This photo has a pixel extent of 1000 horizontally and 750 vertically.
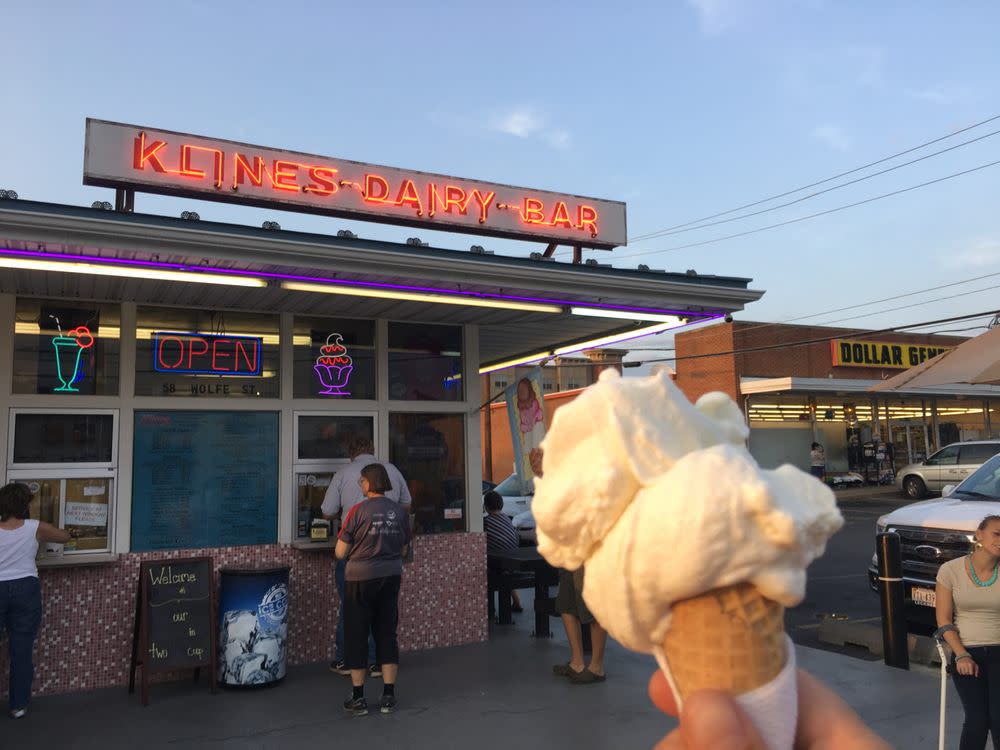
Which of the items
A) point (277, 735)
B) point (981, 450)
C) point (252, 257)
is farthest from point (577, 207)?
point (981, 450)

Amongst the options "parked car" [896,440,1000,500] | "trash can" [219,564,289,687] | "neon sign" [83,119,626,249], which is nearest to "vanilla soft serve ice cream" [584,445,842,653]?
"trash can" [219,564,289,687]

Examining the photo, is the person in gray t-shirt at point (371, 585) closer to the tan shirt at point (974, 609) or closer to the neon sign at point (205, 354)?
the neon sign at point (205, 354)

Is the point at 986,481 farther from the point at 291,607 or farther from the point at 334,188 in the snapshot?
the point at 334,188

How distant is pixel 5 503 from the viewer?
569cm

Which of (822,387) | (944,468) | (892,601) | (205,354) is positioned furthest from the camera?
A: (822,387)

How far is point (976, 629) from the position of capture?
4.44m

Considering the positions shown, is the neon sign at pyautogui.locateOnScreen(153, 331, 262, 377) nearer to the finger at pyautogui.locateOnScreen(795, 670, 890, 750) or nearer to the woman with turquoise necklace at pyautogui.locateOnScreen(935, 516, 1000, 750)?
the woman with turquoise necklace at pyautogui.locateOnScreen(935, 516, 1000, 750)

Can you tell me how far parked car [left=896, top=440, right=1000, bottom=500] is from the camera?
2048cm

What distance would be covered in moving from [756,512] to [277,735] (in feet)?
15.9

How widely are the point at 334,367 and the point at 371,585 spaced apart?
2.51 metres

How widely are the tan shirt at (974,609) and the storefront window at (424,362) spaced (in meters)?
4.79

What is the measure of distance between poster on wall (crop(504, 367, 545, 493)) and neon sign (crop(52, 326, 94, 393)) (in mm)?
3836

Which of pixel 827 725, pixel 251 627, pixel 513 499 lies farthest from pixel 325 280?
Result: pixel 513 499

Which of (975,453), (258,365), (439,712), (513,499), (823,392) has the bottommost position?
(439,712)
